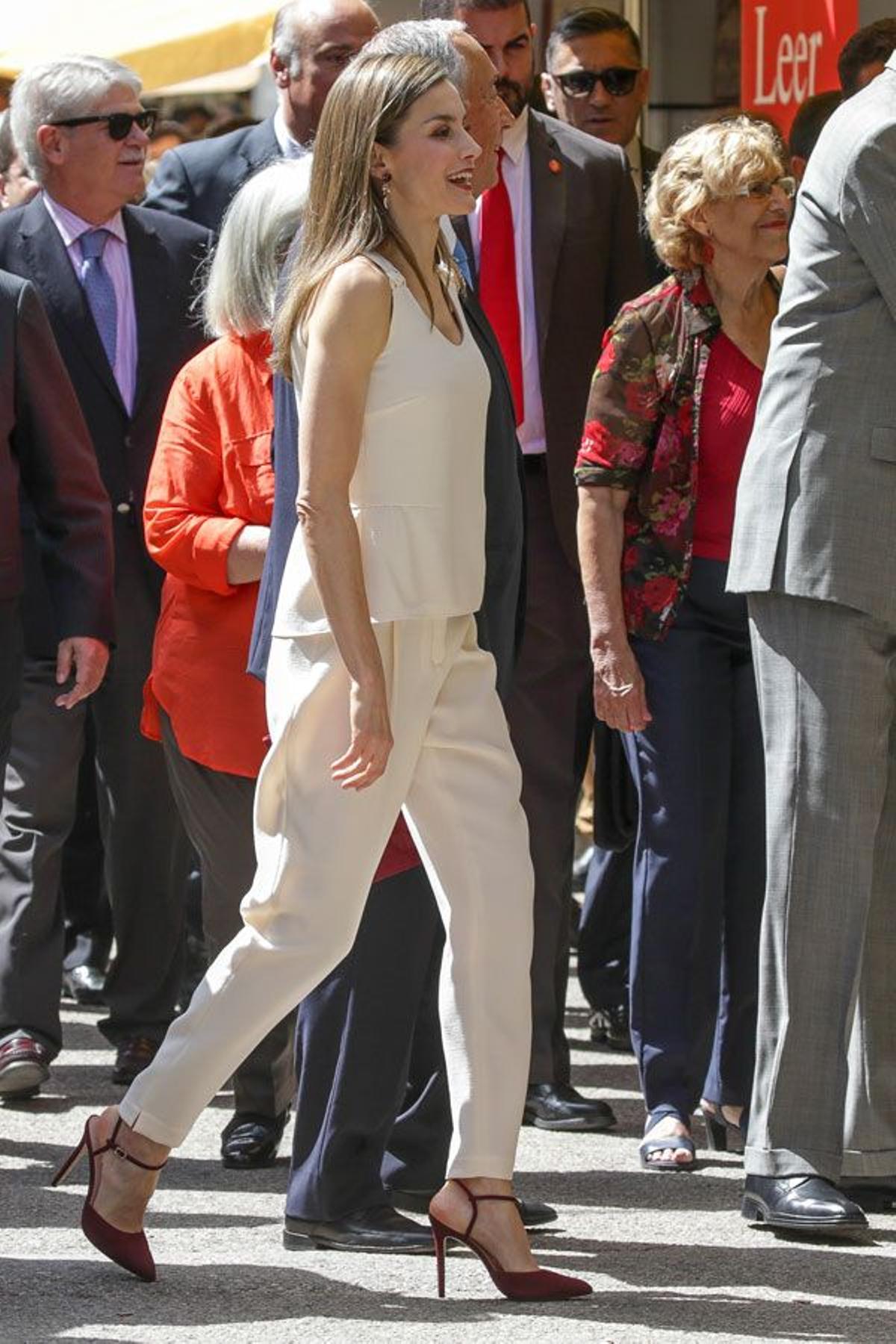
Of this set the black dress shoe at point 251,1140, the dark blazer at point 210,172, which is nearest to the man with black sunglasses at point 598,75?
the dark blazer at point 210,172

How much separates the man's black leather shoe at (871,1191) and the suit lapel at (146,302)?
2747 mm

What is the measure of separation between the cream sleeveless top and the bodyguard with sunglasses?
Answer: 2354 millimetres

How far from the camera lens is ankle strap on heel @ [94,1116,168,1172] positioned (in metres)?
5.01

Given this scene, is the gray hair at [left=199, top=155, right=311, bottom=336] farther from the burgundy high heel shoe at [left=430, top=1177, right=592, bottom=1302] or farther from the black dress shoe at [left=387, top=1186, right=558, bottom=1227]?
the burgundy high heel shoe at [left=430, top=1177, right=592, bottom=1302]

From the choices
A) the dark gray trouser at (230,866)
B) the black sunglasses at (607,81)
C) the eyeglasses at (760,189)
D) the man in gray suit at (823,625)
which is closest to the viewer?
the man in gray suit at (823,625)

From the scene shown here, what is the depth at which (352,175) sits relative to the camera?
4934mm

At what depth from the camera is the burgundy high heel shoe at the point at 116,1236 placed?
16.5 ft

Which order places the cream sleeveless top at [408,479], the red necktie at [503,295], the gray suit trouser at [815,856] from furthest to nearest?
the red necktie at [503,295]
the gray suit trouser at [815,856]
the cream sleeveless top at [408,479]

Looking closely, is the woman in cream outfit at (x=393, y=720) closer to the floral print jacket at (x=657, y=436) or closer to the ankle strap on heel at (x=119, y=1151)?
the ankle strap on heel at (x=119, y=1151)

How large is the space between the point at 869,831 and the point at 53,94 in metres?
3.17

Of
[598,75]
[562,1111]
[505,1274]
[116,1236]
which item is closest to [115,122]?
[598,75]

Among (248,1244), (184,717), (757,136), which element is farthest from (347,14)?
(248,1244)

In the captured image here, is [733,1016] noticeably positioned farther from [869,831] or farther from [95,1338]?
[95,1338]

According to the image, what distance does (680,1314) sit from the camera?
191 inches
